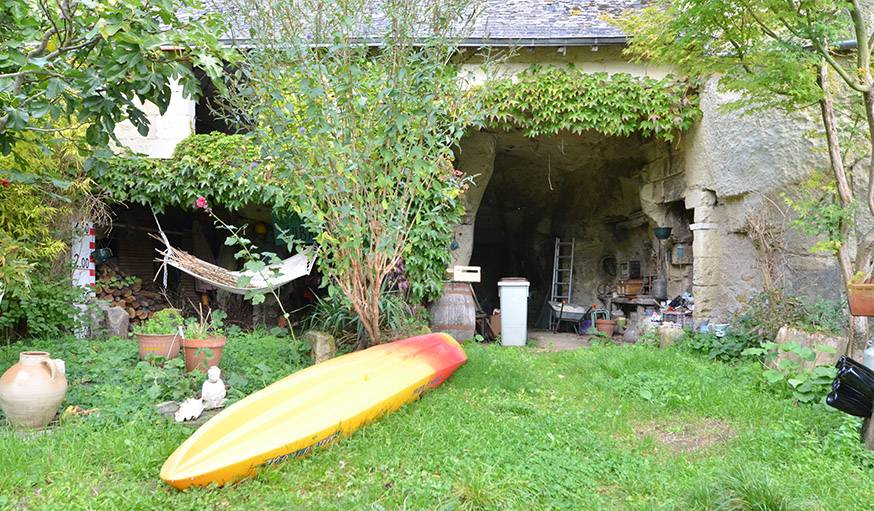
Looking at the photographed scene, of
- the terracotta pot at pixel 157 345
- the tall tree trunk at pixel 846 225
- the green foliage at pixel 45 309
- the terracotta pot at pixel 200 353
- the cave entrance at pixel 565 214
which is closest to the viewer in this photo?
the tall tree trunk at pixel 846 225

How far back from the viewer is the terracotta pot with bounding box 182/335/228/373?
364cm

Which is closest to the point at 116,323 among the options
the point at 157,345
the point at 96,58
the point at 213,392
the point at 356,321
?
the point at 157,345

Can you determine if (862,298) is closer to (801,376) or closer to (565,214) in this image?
(801,376)

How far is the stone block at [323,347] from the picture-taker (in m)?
4.05

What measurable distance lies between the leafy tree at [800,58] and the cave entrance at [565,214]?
2.56 meters

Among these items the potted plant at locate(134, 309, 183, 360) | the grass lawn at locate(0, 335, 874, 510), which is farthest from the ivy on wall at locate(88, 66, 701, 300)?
the grass lawn at locate(0, 335, 874, 510)

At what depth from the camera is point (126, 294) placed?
21.7ft

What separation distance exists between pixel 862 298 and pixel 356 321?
3524mm

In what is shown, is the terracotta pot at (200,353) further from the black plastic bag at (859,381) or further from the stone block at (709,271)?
the stone block at (709,271)

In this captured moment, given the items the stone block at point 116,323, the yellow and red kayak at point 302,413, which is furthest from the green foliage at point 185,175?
the yellow and red kayak at point 302,413

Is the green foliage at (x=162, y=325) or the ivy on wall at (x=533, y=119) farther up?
the ivy on wall at (x=533, y=119)

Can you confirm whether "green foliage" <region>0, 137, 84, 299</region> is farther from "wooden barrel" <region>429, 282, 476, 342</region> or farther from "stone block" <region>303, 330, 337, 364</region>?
"wooden barrel" <region>429, 282, 476, 342</region>

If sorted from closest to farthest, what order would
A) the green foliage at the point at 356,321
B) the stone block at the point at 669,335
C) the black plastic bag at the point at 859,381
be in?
the black plastic bag at the point at 859,381 → the green foliage at the point at 356,321 → the stone block at the point at 669,335

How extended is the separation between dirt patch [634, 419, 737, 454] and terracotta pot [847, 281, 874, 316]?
91 cm
